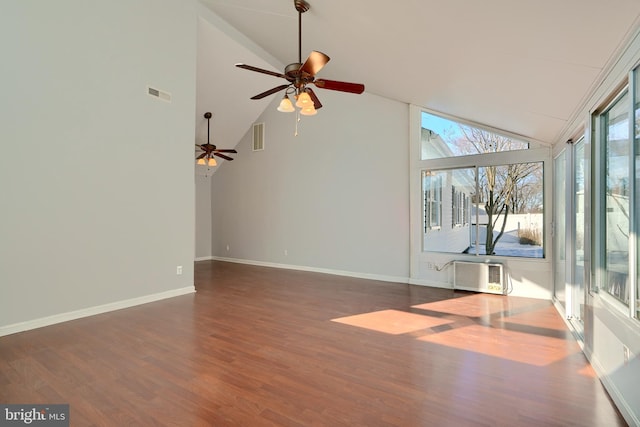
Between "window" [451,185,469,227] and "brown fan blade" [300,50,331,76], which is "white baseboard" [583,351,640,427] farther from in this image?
"brown fan blade" [300,50,331,76]

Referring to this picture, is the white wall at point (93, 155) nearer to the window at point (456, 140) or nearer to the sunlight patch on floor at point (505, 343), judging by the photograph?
the sunlight patch on floor at point (505, 343)

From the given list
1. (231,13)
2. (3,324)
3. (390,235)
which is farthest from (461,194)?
(3,324)

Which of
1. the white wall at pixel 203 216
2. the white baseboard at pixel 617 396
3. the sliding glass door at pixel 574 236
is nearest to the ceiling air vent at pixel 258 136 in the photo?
the white wall at pixel 203 216

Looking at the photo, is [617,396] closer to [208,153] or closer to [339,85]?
[339,85]

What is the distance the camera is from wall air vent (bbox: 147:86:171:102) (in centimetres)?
452

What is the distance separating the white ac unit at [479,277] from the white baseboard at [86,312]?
14.6ft

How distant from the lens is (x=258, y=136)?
806 centimetres

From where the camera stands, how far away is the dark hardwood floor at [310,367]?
1.98 meters

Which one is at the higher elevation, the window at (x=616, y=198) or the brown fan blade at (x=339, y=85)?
the brown fan blade at (x=339, y=85)

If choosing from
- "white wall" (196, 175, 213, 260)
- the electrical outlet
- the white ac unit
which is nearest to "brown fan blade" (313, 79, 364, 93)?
the electrical outlet

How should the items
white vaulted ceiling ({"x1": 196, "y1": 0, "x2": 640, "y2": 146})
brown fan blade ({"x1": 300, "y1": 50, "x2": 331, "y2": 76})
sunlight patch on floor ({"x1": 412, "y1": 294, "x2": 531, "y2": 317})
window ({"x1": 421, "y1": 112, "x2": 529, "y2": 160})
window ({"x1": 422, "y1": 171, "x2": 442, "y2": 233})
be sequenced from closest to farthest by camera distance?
white vaulted ceiling ({"x1": 196, "y1": 0, "x2": 640, "y2": 146}) → brown fan blade ({"x1": 300, "y1": 50, "x2": 331, "y2": 76}) → sunlight patch on floor ({"x1": 412, "y1": 294, "x2": 531, "y2": 317}) → window ({"x1": 421, "y1": 112, "x2": 529, "y2": 160}) → window ({"x1": 422, "y1": 171, "x2": 442, "y2": 233})

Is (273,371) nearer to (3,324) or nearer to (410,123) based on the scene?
(3,324)

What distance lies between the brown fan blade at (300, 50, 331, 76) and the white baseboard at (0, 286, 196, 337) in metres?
3.75

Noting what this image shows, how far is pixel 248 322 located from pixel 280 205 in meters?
4.20
